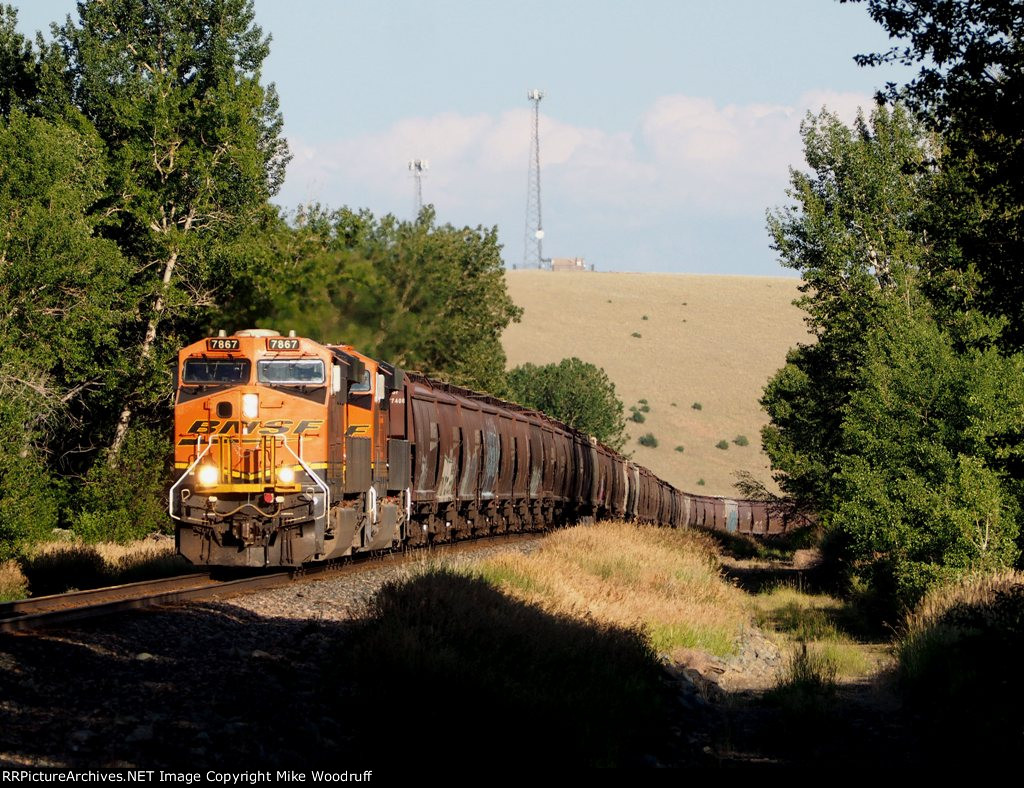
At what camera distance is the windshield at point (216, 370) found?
63.3ft

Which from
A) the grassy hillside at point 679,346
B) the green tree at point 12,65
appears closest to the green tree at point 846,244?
the green tree at point 12,65

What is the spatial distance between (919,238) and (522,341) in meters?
99.6

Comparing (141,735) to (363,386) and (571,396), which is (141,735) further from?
(571,396)

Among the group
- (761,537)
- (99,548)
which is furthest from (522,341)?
(99,548)

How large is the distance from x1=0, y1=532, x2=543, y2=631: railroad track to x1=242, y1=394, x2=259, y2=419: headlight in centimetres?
259

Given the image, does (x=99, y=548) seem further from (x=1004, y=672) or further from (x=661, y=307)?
(x=661, y=307)

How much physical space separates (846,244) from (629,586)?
19743mm

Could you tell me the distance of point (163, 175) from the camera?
36094 millimetres

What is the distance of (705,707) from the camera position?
1467 centimetres

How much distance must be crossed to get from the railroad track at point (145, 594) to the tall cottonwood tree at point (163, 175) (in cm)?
1535

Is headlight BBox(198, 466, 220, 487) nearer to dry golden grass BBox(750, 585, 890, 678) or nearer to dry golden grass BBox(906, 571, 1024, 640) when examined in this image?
dry golden grass BBox(750, 585, 890, 678)

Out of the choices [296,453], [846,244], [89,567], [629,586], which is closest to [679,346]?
[846,244]

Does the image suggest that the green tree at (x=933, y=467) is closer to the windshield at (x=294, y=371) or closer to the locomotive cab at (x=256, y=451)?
the locomotive cab at (x=256, y=451)

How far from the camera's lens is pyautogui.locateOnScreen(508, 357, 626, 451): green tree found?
89625 mm
